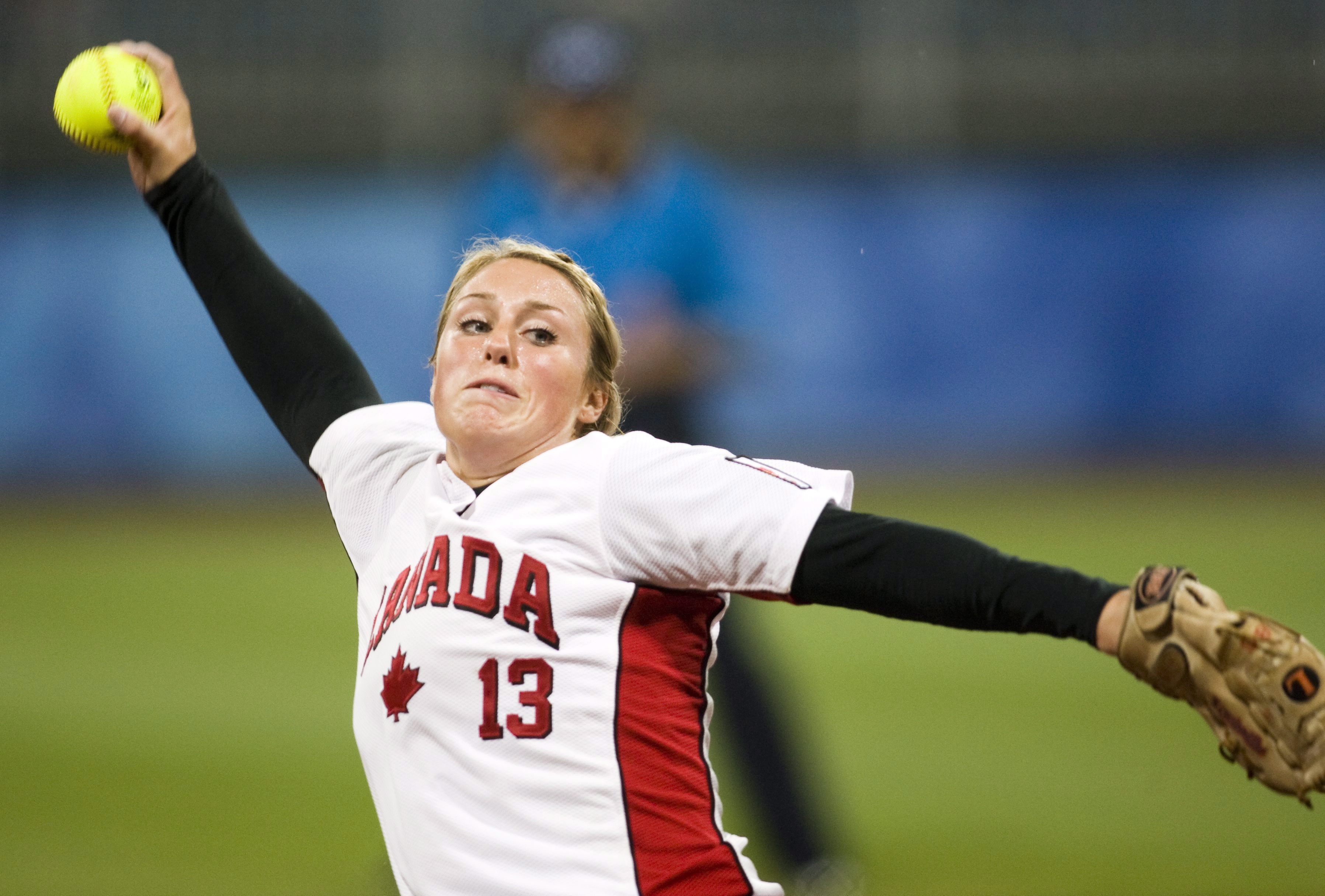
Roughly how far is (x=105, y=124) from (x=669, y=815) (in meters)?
1.83

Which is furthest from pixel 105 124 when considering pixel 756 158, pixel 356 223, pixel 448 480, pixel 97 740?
pixel 756 158

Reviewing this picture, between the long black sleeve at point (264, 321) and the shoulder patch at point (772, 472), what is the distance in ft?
3.02

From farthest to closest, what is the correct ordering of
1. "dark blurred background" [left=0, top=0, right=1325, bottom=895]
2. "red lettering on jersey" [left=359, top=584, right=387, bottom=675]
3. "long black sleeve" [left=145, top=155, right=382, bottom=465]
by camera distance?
"dark blurred background" [left=0, top=0, right=1325, bottom=895]
"long black sleeve" [left=145, top=155, right=382, bottom=465]
"red lettering on jersey" [left=359, top=584, right=387, bottom=675]

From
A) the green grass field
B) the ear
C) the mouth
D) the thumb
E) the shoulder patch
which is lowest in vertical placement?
the green grass field

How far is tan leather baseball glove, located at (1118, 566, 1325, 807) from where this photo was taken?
185 cm

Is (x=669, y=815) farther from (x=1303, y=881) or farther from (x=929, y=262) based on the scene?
(x=929, y=262)

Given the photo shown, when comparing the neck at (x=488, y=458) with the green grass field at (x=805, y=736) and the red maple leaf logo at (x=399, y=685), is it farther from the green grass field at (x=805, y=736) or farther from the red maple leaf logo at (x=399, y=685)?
the green grass field at (x=805, y=736)

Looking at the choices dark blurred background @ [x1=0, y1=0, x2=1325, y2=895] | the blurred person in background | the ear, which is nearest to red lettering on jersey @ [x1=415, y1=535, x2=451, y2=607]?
the ear

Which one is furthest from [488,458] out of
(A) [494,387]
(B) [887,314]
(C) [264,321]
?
(B) [887,314]

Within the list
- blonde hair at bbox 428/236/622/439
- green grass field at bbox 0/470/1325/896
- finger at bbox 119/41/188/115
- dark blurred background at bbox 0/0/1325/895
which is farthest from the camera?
dark blurred background at bbox 0/0/1325/895

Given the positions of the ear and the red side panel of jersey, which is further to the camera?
the ear

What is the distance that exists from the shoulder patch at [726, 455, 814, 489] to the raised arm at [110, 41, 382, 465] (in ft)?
3.03

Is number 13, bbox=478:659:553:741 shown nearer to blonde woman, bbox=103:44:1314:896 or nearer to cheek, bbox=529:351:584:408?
blonde woman, bbox=103:44:1314:896

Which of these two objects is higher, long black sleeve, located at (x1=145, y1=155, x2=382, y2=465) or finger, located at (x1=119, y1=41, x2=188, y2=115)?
finger, located at (x1=119, y1=41, x2=188, y2=115)
